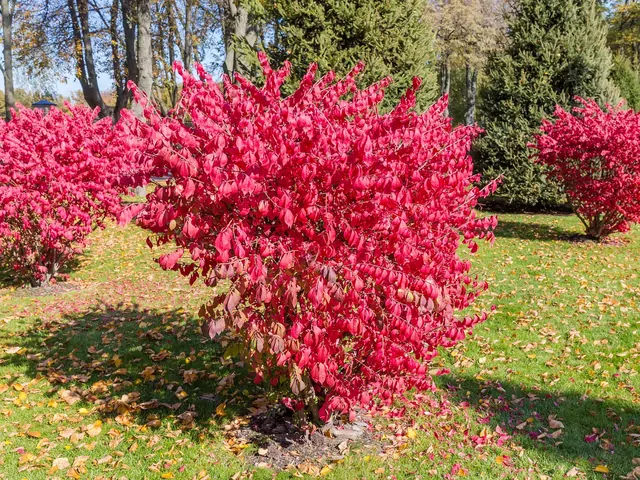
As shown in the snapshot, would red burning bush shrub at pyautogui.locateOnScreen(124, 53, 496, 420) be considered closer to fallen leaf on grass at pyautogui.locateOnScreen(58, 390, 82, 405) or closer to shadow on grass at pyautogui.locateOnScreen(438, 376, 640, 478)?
shadow on grass at pyautogui.locateOnScreen(438, 376, 640, 478)

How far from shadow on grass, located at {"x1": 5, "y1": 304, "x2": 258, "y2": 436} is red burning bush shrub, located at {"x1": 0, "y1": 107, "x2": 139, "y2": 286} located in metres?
1.60

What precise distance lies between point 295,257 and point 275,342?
56 centimetres

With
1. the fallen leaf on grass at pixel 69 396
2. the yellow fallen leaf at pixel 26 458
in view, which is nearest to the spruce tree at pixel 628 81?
the fallen leaf on grass at pixel 69 396

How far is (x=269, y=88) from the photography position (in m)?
3.23

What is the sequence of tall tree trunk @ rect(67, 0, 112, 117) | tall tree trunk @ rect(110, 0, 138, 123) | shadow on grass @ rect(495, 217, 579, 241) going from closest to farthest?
shadow on grass @ rect(495, 217, 579, 241) → tall tree trunk @ rect(110, 0, 138, 123) → tall tree trunk @ rect(67, 0, 112, 117)

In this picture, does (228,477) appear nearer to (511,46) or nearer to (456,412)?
(456,412)

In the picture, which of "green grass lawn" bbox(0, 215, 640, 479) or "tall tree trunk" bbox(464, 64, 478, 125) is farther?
"tall tree trunk" bbox(464, 64, 478, 125)

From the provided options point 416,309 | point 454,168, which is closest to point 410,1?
point 454,168

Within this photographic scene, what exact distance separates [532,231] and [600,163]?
7.67 ft

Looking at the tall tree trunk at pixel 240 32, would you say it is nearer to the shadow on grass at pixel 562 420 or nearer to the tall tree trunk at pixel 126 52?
the tall tree trunk at pixel 126 52

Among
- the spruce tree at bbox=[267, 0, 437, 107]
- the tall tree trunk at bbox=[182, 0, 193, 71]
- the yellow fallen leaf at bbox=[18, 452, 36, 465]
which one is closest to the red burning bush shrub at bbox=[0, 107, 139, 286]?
the yellow fallen leaf at bbox=[18, 452, 36, 465]

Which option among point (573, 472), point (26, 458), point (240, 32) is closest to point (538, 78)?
point (240, 32)

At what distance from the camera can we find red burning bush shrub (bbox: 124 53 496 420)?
9.57 ft

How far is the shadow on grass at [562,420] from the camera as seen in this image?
390 cm
